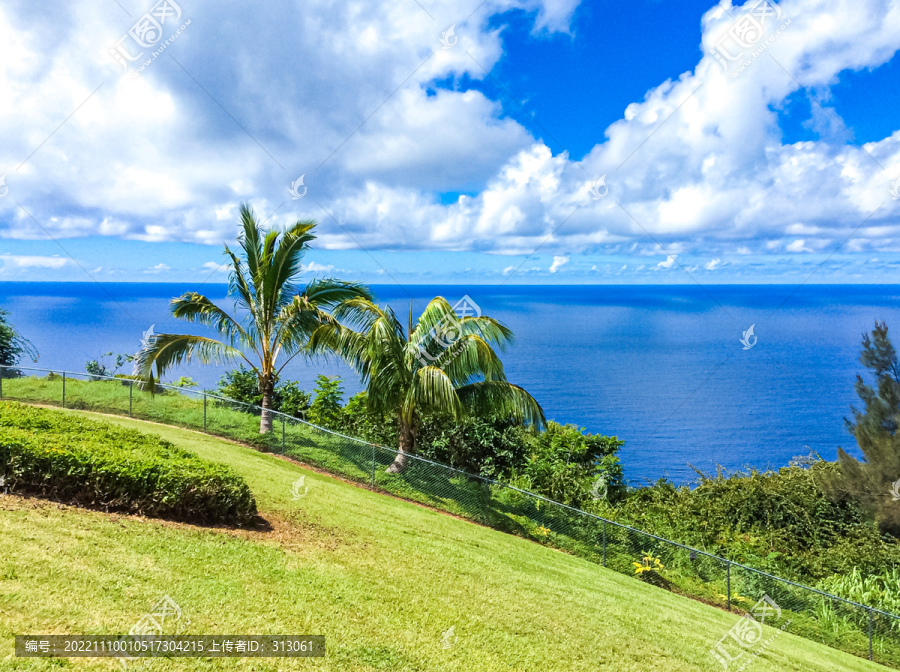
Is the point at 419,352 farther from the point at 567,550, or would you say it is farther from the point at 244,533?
the point at 244,533

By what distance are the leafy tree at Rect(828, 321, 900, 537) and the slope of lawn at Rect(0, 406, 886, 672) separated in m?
10.2

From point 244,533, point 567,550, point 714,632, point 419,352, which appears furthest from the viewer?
point 419,352

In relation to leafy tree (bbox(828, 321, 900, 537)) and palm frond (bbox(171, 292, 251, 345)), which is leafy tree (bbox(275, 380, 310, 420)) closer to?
palm frond (bbox(171, 292, 251, 345))

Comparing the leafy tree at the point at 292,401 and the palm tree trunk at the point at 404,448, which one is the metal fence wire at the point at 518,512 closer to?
the palm tree trunk at the point at 404,448

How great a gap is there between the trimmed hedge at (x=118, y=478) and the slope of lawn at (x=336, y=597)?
301 mm

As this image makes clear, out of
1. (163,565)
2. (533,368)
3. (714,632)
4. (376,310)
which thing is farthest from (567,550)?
(533,368)

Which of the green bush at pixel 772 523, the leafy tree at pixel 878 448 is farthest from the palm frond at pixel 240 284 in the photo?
the leafy tree at pixel 878 448

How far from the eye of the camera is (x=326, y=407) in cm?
1842

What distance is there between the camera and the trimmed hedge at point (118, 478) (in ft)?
22.6

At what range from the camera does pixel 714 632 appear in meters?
8.01

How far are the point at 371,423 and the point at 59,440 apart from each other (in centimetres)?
1088

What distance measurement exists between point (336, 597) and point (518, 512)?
797 centimetres

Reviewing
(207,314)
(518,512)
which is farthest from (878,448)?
(207,314)

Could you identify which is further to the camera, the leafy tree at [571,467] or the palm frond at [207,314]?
the leafy tree at [571,467]
